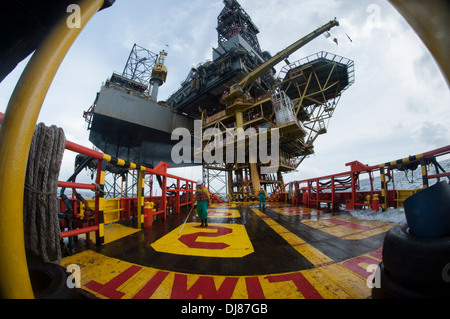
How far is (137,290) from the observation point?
1452 millimetres

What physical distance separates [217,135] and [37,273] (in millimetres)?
17572

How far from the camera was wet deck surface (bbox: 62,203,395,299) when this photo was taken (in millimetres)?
1434

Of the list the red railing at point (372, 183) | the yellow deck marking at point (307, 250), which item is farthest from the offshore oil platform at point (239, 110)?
the yellow deck marking at point (307, 250)

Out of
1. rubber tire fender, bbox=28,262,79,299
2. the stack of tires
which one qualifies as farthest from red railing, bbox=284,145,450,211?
rubber tire fender, bbox=28,262,79,299

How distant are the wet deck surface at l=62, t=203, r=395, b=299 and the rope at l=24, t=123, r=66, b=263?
590mm

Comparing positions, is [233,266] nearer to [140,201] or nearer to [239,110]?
[140,201]

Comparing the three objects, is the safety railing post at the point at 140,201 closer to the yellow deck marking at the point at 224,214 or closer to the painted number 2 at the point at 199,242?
the painted number 2 at the point at 199,242

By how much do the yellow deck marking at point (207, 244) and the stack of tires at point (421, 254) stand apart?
68.1 inches

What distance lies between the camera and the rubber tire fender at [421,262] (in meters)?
0.74

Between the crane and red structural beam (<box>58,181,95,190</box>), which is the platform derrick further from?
red structural beam (<box>58,181,95,190</box>)

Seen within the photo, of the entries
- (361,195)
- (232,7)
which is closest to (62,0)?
(361,195)

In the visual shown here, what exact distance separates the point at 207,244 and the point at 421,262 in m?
2.56

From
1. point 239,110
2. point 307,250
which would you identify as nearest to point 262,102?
point 239,110

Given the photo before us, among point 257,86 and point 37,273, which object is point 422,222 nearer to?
point 37,273
